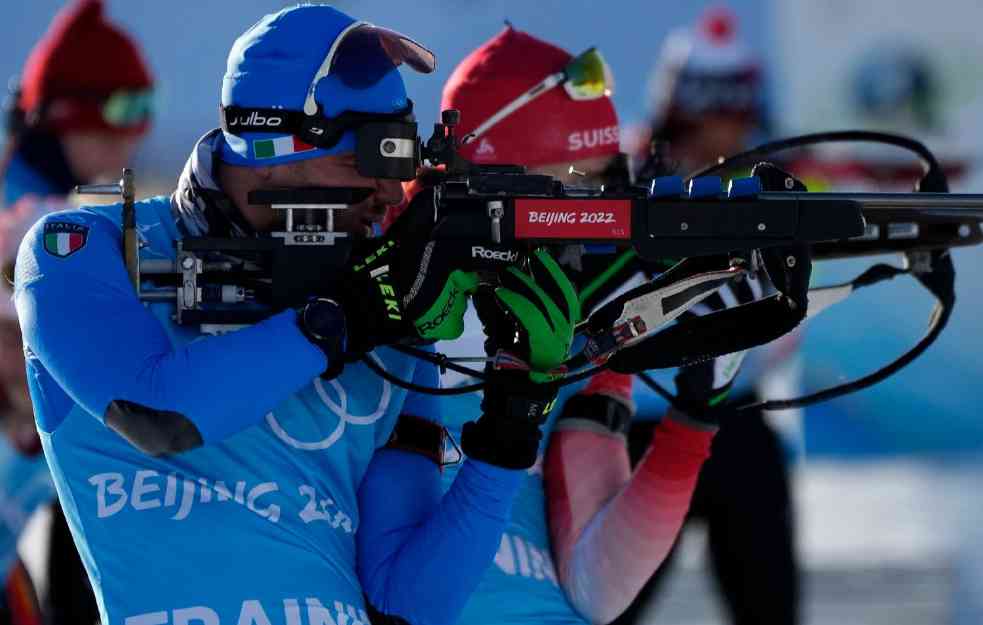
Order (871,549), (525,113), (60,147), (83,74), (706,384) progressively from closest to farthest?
(706,384) → (525,113) → (60,147) → (83,74) → (871,549)

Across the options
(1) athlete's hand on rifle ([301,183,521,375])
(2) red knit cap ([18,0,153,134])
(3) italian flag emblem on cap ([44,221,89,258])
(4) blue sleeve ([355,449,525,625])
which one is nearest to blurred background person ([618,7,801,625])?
(4) blue sleeve ([355,449,525,625])

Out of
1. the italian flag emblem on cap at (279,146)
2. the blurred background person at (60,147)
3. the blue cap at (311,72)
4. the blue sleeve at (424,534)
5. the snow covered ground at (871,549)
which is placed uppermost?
the blue cap at (311,72)

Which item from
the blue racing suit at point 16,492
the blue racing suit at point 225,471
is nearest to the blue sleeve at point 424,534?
the blue racing suit at point 225,471

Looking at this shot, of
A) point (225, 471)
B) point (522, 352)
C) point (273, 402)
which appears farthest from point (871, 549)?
point (273, 402)

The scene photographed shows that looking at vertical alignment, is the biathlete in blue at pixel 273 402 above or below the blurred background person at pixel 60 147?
above

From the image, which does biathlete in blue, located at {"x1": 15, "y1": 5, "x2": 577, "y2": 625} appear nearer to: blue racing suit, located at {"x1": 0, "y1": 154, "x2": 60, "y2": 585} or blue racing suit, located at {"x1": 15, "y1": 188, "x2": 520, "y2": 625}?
blue racing suit, located at {"x1": 15, "y1": 188, "x2": 520, "y2": 625}

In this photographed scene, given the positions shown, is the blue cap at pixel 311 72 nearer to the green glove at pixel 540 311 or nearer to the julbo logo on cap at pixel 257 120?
the julbo logo on cap at pixel 257 120

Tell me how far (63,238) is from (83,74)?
393 cm

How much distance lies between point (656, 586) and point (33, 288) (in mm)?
2729

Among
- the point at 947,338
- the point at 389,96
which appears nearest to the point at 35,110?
the point at 389,96

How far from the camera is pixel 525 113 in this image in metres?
3.75

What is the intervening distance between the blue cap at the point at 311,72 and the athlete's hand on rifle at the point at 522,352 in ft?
1.17

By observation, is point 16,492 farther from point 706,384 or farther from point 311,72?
point 311,72

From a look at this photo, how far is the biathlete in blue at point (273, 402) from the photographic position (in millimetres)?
2680
